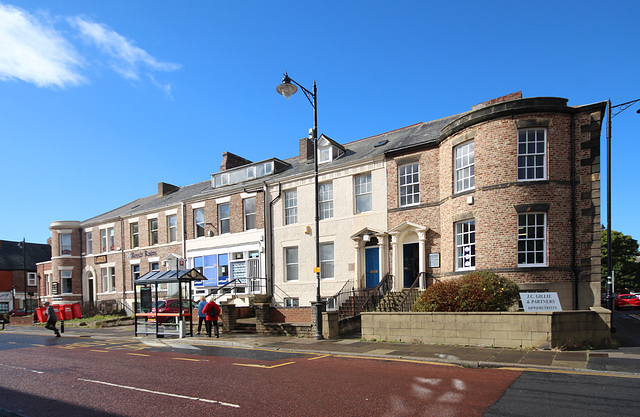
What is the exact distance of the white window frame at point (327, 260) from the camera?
22875 millimetres

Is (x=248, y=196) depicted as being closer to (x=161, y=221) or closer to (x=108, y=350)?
(x=161, y=221)

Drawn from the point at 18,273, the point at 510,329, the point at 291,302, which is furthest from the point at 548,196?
the point at 18,273

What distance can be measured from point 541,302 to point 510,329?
1.88 metres

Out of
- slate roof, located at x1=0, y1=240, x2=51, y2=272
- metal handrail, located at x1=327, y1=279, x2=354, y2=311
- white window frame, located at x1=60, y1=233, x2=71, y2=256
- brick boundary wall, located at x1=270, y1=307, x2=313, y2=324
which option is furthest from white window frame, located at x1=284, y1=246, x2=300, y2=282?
slate roof, located at x1=0, y1=240, x2=51, y2=272

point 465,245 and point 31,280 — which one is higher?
point 465,245

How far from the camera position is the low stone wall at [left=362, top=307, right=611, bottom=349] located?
12.0 m

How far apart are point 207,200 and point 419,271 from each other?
15214 mm

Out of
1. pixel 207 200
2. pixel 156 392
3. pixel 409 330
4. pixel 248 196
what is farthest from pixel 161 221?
pixel 156 392

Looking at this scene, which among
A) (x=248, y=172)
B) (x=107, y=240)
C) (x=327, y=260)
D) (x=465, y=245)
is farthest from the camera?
(x=107, y=240)

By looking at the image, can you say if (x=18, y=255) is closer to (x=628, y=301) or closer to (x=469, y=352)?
(x=469, y=352)

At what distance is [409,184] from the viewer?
2048cm

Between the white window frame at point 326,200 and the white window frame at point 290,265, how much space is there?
2718 millimetres

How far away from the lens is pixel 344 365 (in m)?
10.9

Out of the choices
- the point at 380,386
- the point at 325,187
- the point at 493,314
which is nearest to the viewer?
the point at 380,386
